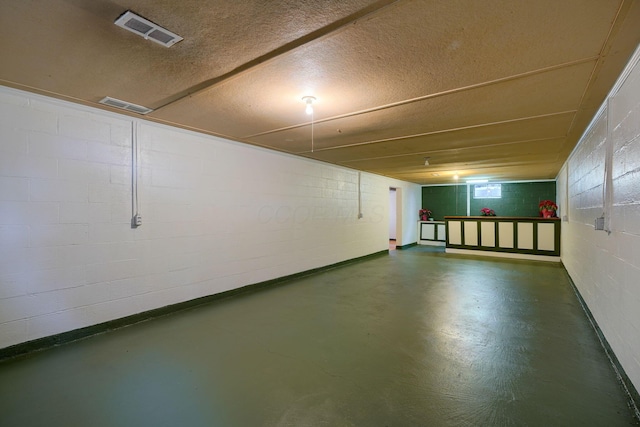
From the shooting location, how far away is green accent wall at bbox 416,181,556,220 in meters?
8.72

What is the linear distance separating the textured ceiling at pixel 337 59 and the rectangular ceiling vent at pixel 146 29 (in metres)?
0.04

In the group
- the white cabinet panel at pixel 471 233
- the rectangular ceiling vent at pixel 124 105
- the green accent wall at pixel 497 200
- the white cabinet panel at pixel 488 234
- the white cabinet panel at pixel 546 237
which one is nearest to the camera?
the rectangular ceiling vent at pixel 124 105

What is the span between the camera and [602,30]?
4.97 ft

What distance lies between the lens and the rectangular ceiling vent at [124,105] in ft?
8.39

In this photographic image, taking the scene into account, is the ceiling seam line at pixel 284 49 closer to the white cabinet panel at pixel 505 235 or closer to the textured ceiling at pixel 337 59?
the textured ceiling at pixel 337 59

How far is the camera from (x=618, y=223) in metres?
2.12

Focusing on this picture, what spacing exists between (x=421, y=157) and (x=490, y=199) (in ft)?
18.5

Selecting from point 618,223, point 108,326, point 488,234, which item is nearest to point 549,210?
point 488,234

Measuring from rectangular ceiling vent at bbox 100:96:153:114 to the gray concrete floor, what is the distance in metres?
2.18

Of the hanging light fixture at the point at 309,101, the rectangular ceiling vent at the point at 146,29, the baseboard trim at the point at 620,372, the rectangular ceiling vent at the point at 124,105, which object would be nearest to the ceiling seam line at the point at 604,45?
the hanging light fixture at the point at 309,101

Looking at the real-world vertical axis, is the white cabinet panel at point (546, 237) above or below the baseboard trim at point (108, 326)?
above

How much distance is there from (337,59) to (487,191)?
9.31 m

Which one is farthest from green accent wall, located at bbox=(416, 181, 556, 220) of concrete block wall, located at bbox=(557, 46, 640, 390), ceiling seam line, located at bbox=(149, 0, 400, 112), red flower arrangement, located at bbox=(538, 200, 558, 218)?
ceiling seam line, located at bbox=(149, 0, 400, 112)

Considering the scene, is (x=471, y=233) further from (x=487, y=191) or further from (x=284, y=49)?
(x=284, y=49)
